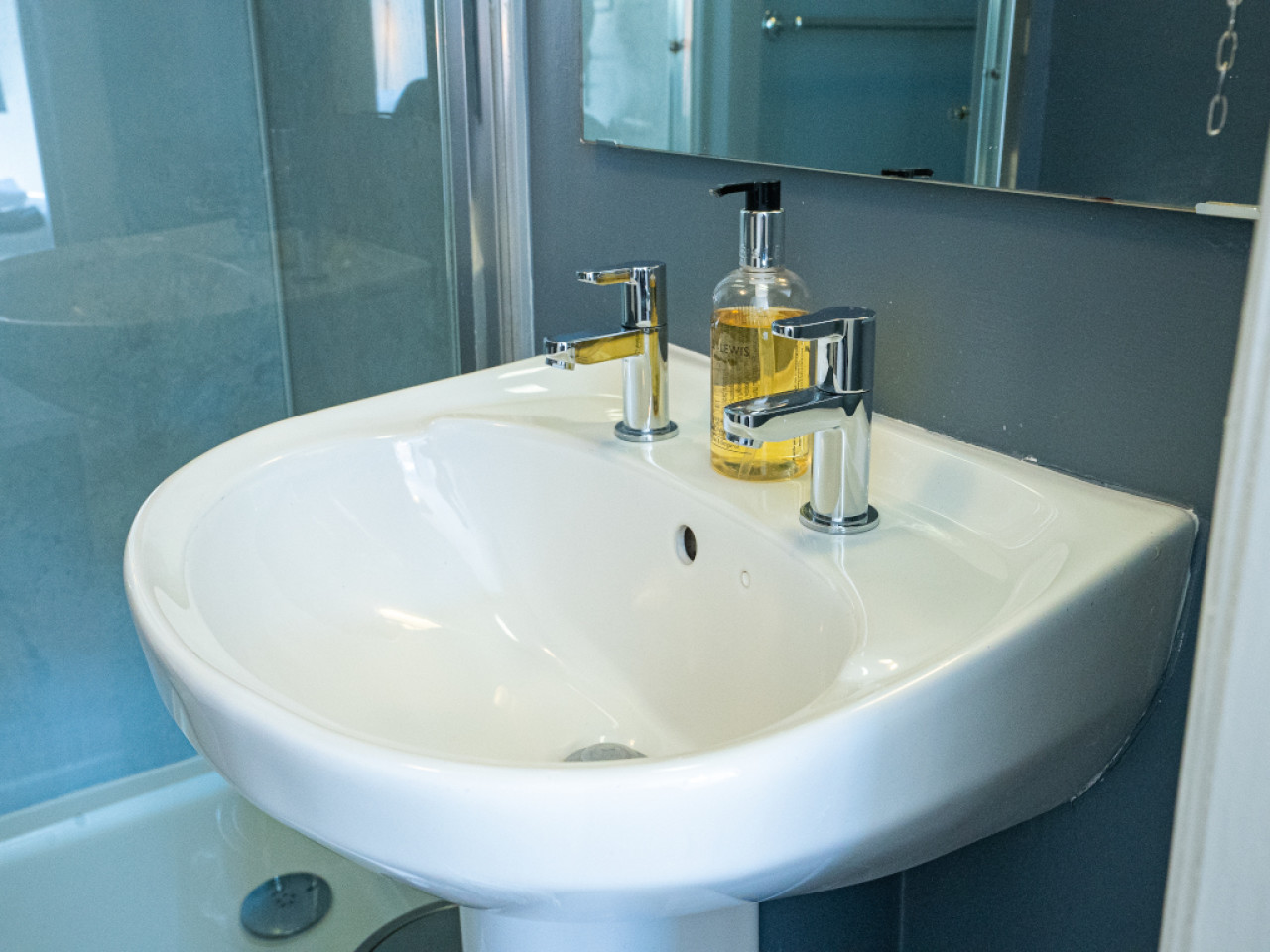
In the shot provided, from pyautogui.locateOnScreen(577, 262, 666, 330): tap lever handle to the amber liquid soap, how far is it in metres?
0.08

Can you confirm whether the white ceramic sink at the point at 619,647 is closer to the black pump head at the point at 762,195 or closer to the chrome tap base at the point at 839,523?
the chrome tap base at the point at 839,523

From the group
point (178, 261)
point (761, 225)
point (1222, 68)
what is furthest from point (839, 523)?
point (178, 261)

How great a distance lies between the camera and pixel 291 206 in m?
1.22

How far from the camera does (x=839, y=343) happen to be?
61 cm

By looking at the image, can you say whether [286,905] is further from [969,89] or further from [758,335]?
[969,89]

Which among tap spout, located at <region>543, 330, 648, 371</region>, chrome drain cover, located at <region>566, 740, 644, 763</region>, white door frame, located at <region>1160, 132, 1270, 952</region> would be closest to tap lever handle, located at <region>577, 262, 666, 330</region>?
tap spout, located at <region>543, 330, 648, 371</region>

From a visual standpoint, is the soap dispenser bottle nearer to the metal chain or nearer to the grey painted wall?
the grey painted wall

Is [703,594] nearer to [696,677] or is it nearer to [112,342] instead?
[696,677]

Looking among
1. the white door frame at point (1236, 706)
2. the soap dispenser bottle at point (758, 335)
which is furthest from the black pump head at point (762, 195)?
the white door frame at point (1236, 706)

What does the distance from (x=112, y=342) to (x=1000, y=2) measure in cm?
94

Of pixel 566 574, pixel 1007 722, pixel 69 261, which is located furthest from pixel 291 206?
pixel 1007 722

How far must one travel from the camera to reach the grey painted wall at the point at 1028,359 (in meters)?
0.58

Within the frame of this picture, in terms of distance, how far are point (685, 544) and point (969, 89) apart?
12.1 inches

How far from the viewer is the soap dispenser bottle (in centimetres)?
69
